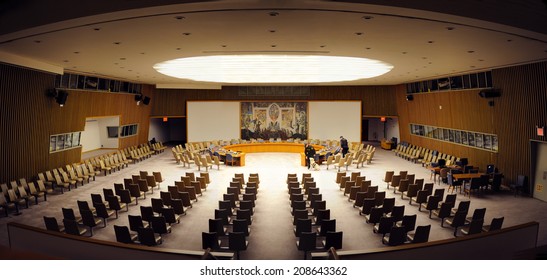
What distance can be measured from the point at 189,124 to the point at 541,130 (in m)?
21.1

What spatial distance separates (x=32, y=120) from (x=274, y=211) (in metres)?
9.85

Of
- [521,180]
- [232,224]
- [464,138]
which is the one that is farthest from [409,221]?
[464,138]

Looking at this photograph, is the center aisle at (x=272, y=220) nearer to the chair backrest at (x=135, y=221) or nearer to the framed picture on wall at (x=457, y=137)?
the chair backrest at (x=135, y=221)

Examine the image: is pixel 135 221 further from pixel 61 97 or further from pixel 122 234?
pixel 61 97

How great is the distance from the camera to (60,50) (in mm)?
9070

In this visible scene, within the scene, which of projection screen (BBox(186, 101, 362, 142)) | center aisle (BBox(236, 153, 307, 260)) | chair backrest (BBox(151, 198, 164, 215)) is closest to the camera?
center aisle (BBox(236, 153, 307, 260))

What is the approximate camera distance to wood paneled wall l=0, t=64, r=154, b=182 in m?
11.3

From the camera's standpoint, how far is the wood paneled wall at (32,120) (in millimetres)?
11266

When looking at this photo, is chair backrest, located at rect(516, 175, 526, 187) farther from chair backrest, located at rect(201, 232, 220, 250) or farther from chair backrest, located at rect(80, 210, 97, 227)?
chair backrest, located at rect(80, 210, 97, 227)

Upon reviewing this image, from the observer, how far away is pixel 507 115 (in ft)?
43.3

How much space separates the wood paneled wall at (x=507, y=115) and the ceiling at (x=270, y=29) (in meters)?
2.57

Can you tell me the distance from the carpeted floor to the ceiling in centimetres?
469

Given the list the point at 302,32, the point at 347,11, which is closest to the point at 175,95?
the point at 302,32

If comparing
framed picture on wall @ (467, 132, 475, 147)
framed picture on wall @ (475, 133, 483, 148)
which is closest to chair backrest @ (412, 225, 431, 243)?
framed picture on wall @ (475, 133, 483, 148)
